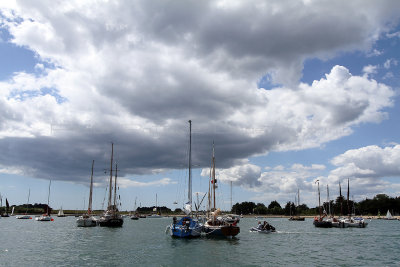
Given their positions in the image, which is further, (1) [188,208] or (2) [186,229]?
(1) [188,208]

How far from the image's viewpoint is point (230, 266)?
3684cm

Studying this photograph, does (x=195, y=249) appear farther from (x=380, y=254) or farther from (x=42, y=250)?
(x=380, y=254)

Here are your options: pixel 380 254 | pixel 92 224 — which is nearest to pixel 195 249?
pixel 380 254

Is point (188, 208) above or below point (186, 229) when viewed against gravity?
above

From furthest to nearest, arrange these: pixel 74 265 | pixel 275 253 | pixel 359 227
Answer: pixel 359 227 → pixel 275 253 → pixel 74 265

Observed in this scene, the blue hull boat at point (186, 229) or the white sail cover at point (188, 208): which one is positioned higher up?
the white sail cover at point (188, 208)

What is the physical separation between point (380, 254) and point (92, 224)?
78823 millimetres

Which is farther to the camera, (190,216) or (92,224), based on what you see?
(92,224)

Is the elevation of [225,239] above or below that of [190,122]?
below

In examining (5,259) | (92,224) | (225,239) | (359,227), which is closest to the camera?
(5,259)

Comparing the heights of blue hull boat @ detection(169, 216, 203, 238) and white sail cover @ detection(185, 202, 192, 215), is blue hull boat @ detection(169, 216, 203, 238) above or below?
below

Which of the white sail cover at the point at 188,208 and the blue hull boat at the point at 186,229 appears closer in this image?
the blue hull boat at the point at 186,229

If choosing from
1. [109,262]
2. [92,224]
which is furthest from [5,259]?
[92,224]

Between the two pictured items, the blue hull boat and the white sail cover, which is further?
the white sail cover
